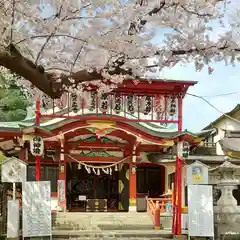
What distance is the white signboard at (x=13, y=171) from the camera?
12.3 meters

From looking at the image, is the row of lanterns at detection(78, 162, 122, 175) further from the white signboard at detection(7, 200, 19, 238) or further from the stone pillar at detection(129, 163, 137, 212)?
the white signboard at detection(7, 200, 19, 238)

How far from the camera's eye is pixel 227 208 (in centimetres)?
1290

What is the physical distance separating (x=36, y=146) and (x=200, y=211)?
16.3ft

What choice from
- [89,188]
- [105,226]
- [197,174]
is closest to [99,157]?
[89,188]

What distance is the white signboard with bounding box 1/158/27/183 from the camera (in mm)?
12305

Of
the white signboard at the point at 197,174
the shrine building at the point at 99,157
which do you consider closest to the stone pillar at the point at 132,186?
the shrine building at the point at 99,157

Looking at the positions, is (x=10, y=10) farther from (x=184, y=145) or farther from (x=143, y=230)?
(x=143, y=230)

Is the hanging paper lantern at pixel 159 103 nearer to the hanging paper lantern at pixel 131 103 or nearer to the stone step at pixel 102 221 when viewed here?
the hanging paper lantern at pixel 131 103

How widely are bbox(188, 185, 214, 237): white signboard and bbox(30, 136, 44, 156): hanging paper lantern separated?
4.38 metres

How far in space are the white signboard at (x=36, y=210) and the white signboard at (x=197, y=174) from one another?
3.89 meters

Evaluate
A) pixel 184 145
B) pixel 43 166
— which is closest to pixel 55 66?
pixel 184 145

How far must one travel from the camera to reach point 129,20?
4137 mm

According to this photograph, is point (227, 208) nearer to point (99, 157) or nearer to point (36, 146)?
point (36, 146)

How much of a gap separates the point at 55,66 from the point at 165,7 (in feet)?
4.57
